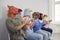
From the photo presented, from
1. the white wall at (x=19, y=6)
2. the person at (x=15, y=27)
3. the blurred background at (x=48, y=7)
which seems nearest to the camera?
the person at (x=15, y=27)

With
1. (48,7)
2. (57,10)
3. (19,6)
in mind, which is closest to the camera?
(19,6)

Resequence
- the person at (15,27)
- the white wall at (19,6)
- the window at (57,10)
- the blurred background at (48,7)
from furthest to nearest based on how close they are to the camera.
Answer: the window at (57,10)
the blurred background at (48,7)
the white wall at (19,6)
the person at (15,27)

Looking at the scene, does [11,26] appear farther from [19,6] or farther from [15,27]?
[19,6]

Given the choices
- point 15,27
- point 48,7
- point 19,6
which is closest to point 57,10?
point 48,7

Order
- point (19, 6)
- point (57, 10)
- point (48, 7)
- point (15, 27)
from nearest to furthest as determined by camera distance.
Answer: point (15, 27) < point (19, 6) < point (48, 7) < point (57, 10)

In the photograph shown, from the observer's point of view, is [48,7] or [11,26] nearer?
[11,26]

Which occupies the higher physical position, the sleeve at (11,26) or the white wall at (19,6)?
the white wall at (19,6)

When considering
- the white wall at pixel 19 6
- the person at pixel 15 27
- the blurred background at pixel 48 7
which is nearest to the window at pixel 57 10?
the blurred background at pixel 48 7

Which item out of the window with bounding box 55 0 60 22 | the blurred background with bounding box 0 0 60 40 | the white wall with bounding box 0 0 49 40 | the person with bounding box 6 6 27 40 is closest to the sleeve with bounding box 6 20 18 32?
the person with bounding box 6 6 27 40

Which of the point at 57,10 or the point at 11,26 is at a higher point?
the point at 57,10

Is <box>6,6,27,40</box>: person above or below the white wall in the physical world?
below

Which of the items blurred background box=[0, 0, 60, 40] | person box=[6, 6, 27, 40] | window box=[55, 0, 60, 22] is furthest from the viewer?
window box=[55, 0, 60, 22]

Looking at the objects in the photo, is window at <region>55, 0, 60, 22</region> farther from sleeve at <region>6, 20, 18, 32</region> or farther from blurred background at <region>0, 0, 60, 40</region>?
sleeve at <region>6, 20, 18, 32</region>

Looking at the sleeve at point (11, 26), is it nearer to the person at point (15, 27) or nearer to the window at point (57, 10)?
the person at point (15, 27)
